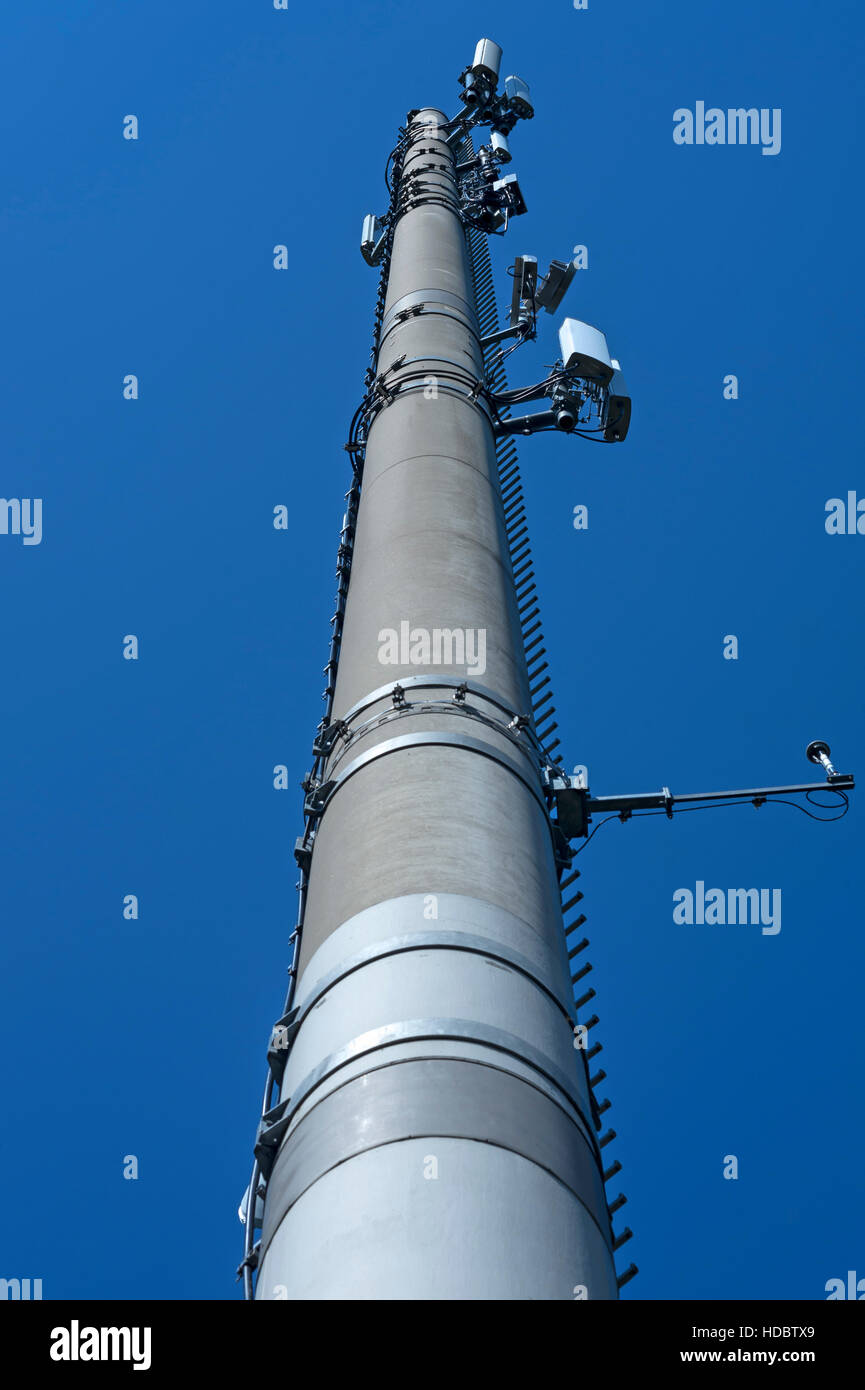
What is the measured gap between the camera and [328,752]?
9.68 m

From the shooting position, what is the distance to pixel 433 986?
6.59m

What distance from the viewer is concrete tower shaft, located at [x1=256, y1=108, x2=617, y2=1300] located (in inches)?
213

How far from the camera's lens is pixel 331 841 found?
27.6 feet

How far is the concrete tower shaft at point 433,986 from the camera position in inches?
213

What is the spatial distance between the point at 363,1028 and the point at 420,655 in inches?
136

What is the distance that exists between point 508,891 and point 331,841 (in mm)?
1446

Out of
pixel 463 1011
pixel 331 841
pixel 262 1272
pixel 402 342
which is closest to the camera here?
pixel 262 1272

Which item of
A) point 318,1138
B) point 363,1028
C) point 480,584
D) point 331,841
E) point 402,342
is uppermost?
point 402,342

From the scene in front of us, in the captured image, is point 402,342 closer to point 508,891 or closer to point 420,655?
point 420,655
